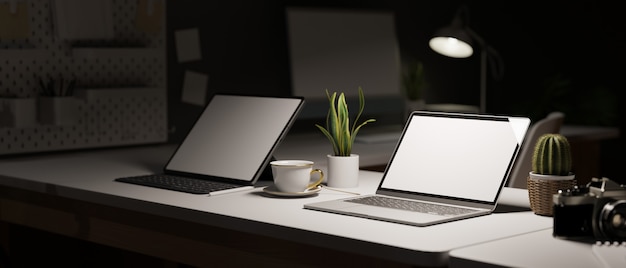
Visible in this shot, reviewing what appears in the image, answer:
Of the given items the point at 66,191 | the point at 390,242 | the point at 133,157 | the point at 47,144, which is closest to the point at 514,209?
the point at 390,242

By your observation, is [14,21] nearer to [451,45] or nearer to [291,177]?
[291,177]

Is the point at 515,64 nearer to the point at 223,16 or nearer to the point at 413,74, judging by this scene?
the point at 413,74

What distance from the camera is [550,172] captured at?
5.86 ft

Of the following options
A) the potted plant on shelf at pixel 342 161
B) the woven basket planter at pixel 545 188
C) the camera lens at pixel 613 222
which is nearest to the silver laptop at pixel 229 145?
the potted plant on shelf at pixel 342 161

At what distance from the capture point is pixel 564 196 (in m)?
1.54

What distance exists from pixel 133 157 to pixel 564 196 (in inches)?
65.4

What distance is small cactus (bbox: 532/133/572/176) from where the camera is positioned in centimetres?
178

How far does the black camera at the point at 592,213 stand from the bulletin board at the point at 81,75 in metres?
1.86

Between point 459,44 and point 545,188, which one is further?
point 459,44

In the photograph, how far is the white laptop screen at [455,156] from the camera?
1.87 meters

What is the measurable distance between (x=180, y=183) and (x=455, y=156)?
0.69 m

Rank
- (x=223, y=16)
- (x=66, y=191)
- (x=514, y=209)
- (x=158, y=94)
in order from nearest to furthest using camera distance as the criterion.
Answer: (x=514, y=209), (x=66, y=191), (x=158, y=94), (x=223, y=16)

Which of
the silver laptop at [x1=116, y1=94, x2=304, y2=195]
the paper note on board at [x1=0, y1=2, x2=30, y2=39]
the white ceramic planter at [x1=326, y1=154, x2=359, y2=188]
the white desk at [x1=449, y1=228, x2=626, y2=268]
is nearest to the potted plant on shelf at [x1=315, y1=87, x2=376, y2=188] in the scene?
the white ceramic planter at [x1=326, y1=154, x2=359, y2=188]

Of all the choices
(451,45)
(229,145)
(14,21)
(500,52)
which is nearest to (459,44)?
(451,45)
